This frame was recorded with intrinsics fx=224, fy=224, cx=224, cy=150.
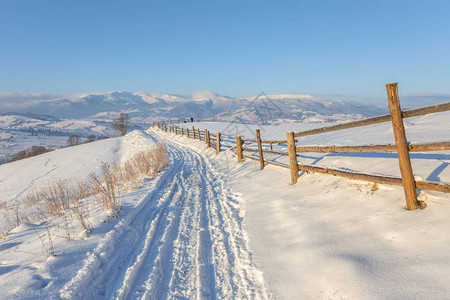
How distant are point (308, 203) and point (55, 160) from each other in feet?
85.2

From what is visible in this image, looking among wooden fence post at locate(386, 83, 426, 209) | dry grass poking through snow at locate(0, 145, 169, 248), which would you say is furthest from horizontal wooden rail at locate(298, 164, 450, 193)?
dry grass poking through snow at locate(0, 145, 169, 248)

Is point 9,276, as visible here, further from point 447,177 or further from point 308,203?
point 447,177

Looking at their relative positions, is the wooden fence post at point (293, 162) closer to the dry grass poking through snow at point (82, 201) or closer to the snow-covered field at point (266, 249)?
the snow-covered field at point (266, 249)

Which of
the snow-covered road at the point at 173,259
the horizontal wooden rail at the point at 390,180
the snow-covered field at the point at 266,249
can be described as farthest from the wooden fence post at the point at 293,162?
the snow-covered road at the point at 173,259

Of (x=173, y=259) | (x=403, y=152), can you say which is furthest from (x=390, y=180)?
(x=173, y=259)

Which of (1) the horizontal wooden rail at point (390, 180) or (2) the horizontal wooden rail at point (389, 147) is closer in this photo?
(1) the horizontal wooden rail at point (390, 180)

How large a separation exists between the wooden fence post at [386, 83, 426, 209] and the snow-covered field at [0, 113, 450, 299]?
0.15 meters

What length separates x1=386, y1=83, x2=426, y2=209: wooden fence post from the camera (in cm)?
295

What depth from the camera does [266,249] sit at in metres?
3.46

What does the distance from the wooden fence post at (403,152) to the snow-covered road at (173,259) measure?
2265 mm

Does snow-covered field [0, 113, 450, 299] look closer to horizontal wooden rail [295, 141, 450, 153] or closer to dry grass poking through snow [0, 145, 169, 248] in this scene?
dry grass poking through snow [0, 145, 169, 248]

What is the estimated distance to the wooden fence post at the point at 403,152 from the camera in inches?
116

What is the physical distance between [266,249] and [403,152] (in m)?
2.37

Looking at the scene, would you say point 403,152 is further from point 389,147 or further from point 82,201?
point 82,201
